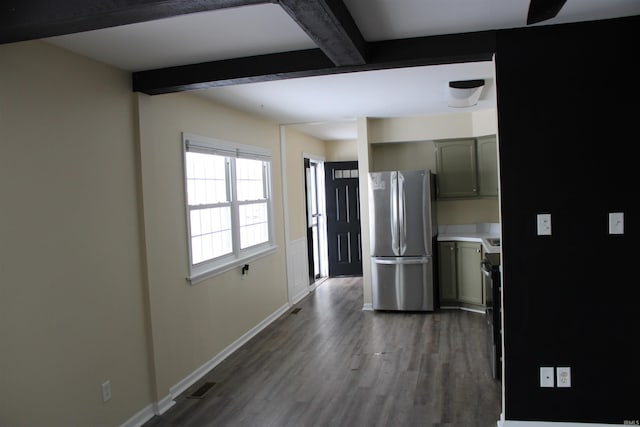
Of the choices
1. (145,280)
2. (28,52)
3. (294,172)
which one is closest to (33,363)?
(145,280)

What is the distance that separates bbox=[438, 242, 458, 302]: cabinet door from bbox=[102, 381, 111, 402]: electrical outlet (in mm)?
3917

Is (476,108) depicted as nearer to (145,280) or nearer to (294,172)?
(294,172)

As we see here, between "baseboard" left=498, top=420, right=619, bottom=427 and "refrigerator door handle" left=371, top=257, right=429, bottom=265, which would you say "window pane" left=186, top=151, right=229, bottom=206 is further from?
"baseboard" left=498, top=420, right=619, bottom=427

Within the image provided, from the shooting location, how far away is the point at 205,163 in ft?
14.2

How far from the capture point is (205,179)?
4309mm

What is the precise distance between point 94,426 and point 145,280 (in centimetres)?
92

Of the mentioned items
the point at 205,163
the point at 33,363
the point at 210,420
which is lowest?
the point at 210,420

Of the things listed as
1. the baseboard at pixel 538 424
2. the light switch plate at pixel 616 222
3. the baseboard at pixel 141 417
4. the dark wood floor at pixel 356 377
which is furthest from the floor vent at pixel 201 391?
the light switch plate at pixel 616 222

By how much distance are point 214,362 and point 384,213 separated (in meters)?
2.50

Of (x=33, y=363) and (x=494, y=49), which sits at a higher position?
(x=494, y=49)

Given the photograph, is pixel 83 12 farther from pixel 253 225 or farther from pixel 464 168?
pixel 464 168

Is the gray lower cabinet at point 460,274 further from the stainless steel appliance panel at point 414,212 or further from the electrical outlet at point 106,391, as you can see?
the electrical outlet at point 106,391

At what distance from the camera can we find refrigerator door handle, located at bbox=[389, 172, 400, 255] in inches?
218

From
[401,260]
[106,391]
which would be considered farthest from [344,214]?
[106,391]
